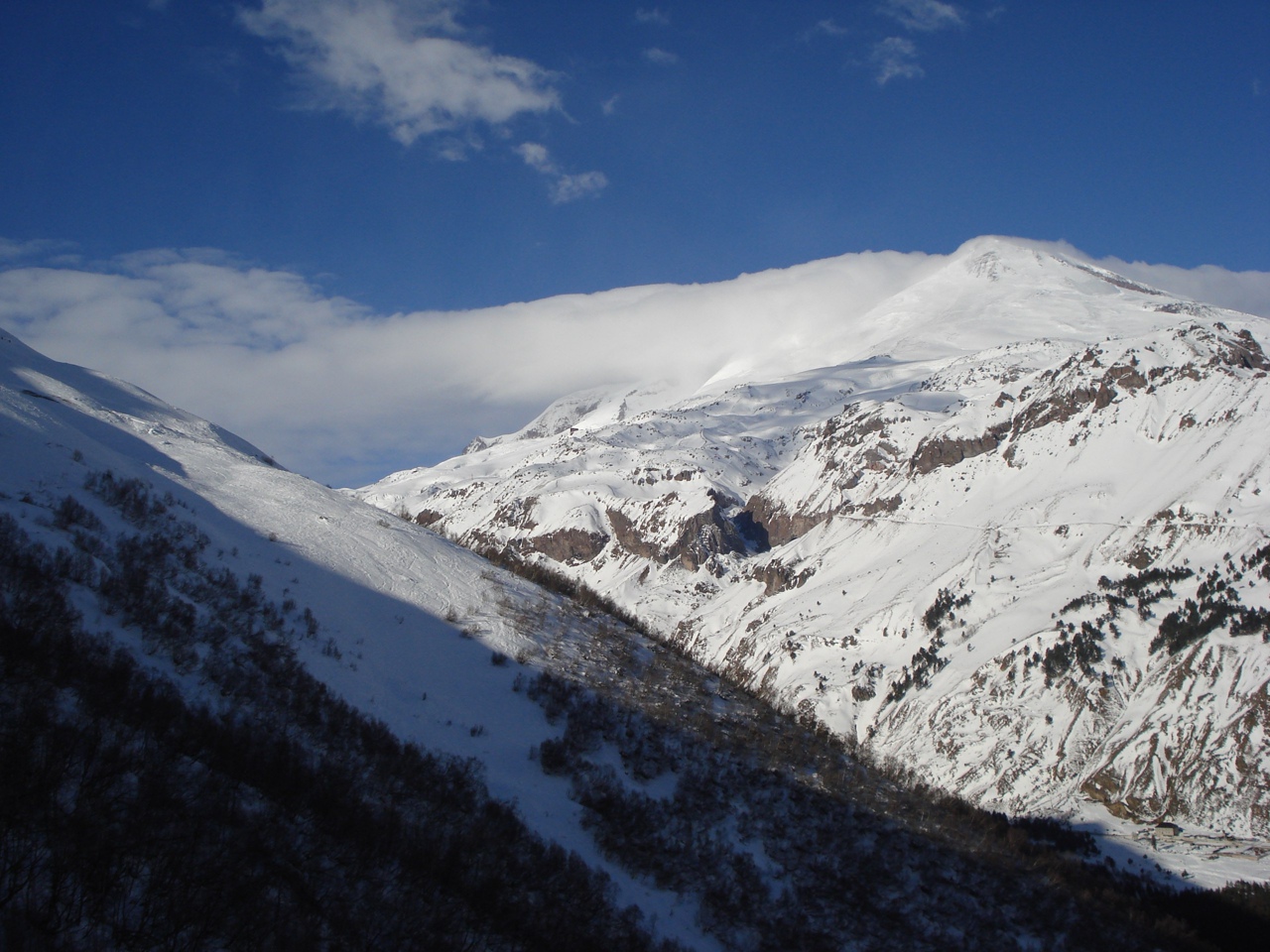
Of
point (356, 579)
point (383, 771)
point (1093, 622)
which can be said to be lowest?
point (383, 771)

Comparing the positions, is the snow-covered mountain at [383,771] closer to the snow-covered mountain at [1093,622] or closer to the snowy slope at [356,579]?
the snowy slope at [356,579]

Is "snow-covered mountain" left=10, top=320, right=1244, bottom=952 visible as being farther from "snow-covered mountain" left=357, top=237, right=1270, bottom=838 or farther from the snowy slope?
"snow-covered mountain" left=357, top=237, right=1270, bottom=838

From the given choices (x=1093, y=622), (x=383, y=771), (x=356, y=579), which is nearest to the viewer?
(x=383, y=771)

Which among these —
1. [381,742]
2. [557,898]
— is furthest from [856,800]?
[381,742]

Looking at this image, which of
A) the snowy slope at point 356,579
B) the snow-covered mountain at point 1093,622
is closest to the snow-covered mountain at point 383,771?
the snowy slope at point 356,579

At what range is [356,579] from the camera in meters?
39.1

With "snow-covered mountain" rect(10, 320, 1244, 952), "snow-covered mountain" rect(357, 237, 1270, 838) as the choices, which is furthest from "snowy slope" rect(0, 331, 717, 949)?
"snow-covered mountain" rect(357, 237, 1270, 838)

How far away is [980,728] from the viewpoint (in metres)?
127

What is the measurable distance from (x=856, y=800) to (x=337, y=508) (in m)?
32.1

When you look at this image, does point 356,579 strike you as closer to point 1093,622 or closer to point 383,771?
point 383,771

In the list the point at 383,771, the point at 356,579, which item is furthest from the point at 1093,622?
the point at 383,771

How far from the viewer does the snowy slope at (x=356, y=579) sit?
28.3 m

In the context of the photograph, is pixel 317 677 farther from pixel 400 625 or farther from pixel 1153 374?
pixel 1153 374

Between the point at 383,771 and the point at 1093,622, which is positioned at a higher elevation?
the point at 1093,622
